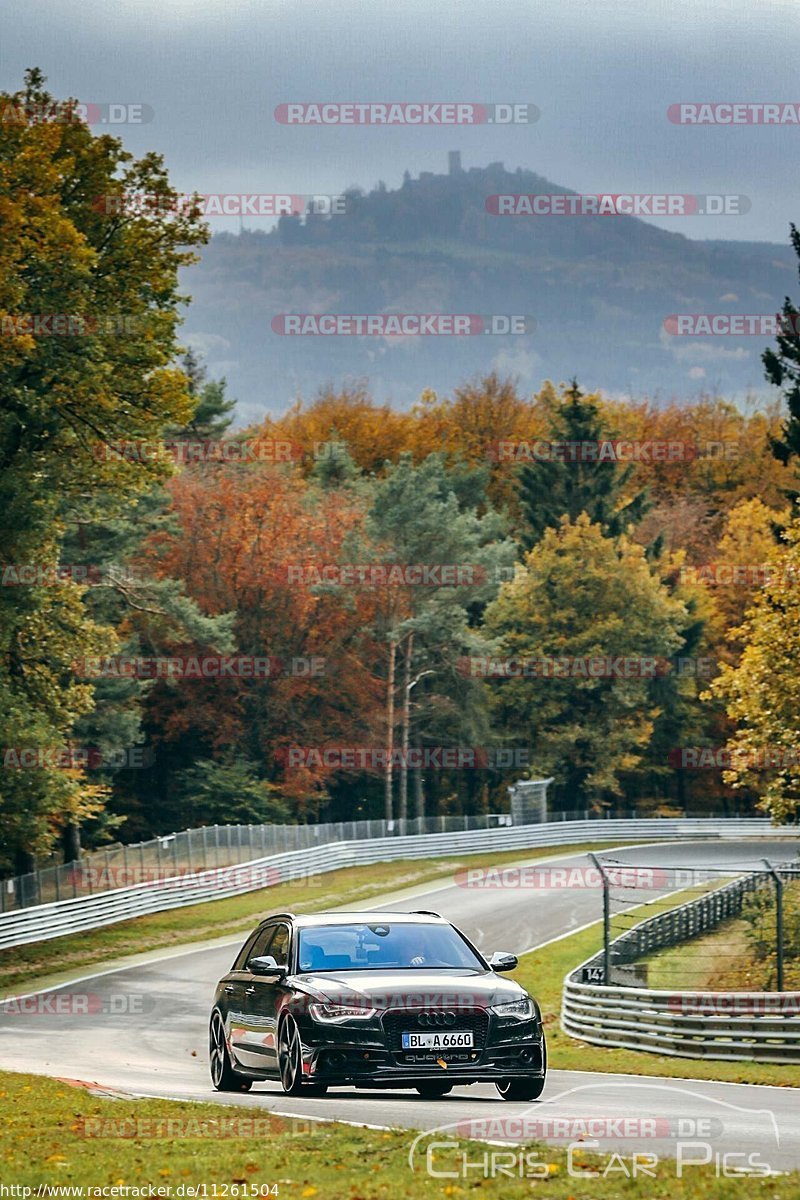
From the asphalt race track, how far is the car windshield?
105 cm

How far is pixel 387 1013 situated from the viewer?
13500 mm

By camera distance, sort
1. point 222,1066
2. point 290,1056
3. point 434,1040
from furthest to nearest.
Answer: point 222,1066
point 290,1056
point 434,1040

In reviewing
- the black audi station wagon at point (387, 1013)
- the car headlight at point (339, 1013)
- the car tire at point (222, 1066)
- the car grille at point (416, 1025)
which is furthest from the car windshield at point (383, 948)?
the car tire at point (222, 1066)

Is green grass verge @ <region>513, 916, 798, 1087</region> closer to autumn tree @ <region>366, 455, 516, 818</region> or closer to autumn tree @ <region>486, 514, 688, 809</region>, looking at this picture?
autumn tree @ <region>366, 455, 516, 818</region>

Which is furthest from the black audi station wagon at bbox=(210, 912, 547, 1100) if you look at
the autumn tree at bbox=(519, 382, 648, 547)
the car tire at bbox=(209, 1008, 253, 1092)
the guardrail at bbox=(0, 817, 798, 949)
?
the autumn tree at bbox=(519, 382, 648, 547)

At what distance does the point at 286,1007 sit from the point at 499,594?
69.2 m

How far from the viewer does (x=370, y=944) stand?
1467cm

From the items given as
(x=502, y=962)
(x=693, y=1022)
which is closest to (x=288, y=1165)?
(x=502, y=962)

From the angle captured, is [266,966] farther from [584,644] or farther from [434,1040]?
[584,644]

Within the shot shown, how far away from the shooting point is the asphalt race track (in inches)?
462

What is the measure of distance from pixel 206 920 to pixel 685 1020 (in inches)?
976

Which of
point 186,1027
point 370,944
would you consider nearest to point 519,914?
point 186,1027

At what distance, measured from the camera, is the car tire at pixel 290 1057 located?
13.8 meters

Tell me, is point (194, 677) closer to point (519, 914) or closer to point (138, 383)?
point (519, 914)
